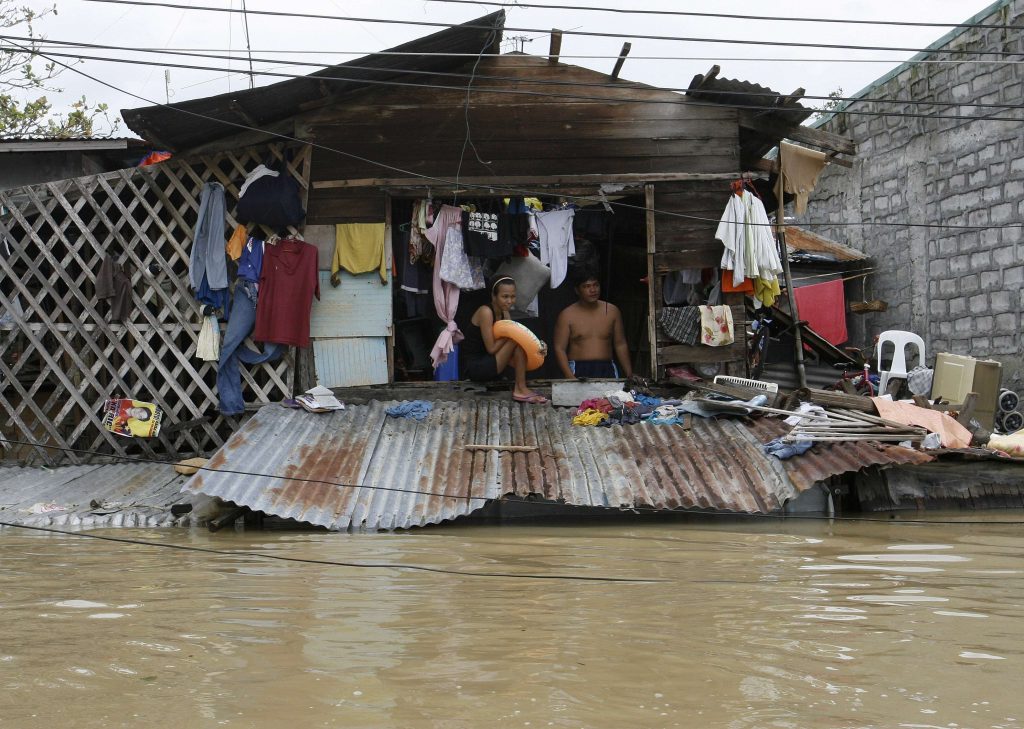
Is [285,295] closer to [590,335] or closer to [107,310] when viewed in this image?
[107,310]

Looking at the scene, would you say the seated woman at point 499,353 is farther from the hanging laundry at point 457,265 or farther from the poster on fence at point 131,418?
the poster on fence at point 131,418

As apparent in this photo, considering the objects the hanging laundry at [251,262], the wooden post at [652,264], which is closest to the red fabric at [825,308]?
the wooden post at [652,264]

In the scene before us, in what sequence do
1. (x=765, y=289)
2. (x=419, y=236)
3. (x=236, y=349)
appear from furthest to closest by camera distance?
(x=765, y=289) → (x=419, y=236) → (x=236, y=349)

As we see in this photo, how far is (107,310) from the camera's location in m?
8.73

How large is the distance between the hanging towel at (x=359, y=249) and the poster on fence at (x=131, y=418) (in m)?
1.90

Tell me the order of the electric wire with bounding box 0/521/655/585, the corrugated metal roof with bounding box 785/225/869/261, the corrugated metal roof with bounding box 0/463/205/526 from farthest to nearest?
the corrugated metal roof with bounding box 785/225/869/261, the corrugated metal roof with bounding box 0/463/205/526, the electric wire with bounding box 0/521/655/585

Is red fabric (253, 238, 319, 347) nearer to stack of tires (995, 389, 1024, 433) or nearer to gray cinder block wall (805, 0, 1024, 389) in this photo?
gray cinder block wall (805, 0, 1024, 389)

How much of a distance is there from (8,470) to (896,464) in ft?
23.3

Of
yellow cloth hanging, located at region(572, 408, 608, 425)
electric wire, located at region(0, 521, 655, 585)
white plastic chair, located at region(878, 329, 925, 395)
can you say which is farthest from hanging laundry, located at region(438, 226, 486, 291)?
white plastic chair, located at region(878, 329, 925, 395)

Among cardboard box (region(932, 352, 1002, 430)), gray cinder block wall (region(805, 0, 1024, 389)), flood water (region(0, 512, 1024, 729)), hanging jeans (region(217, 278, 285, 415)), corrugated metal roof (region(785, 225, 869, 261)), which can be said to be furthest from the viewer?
corrugated metal roof (region(785, 225, 869, 261))

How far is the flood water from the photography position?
2.79 meters

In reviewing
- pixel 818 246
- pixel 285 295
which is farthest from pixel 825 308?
pixel 285 295

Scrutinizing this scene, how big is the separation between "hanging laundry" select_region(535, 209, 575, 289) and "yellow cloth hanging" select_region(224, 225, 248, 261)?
2607 mm

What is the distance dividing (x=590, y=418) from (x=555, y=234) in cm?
209
